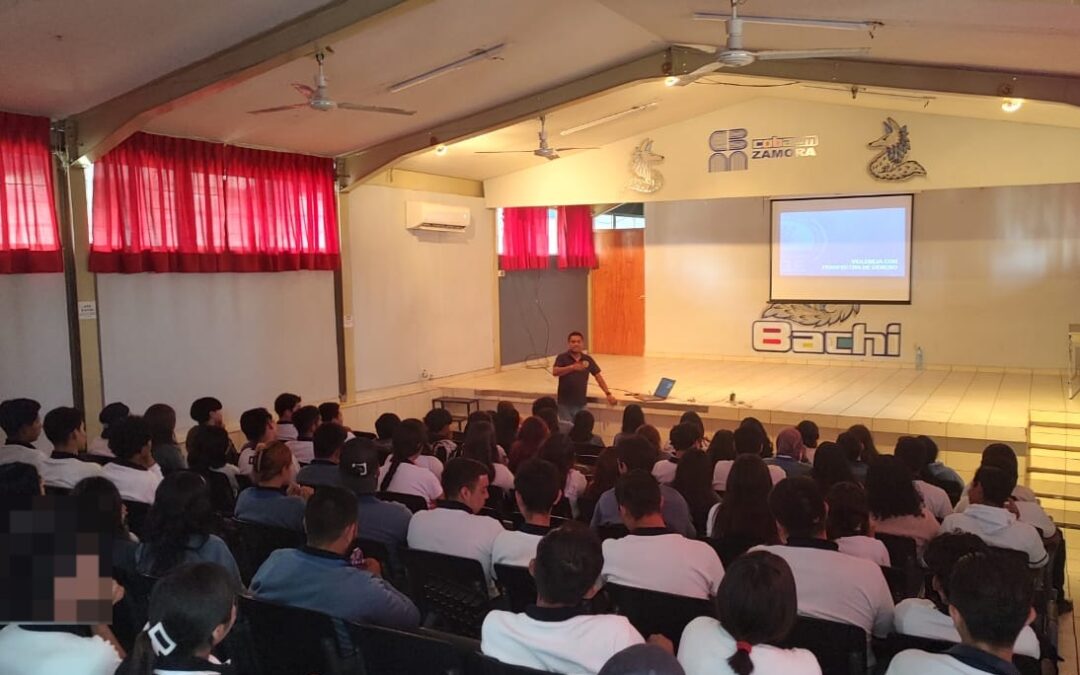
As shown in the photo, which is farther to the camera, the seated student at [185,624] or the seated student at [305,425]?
the seated student at [305,425]

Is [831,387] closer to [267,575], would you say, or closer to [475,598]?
[475,598]

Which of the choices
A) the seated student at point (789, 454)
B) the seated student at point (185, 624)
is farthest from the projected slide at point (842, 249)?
the seated student at point (185, 624)

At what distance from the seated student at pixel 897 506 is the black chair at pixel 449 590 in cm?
174

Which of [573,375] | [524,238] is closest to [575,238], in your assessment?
[524,238]

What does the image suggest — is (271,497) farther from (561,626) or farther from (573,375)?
(573,375)

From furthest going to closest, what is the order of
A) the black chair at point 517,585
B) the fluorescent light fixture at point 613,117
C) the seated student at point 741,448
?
1. the fluorescent light fixture at point 613,117
2. the seated student at point 741,448
3. the black chair at point 517,585

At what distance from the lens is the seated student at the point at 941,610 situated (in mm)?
2180

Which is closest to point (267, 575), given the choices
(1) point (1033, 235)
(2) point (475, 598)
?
(2) point (475, 598)

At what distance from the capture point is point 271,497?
3.38 m

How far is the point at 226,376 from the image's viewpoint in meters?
7.20

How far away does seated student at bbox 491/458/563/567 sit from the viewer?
9.29 feet

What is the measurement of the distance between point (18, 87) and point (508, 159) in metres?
5.43

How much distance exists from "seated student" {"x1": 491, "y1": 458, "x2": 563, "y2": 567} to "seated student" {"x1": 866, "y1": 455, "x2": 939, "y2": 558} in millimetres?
1436

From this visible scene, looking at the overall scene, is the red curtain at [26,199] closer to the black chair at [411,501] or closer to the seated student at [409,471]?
the seated student at [409,471]
